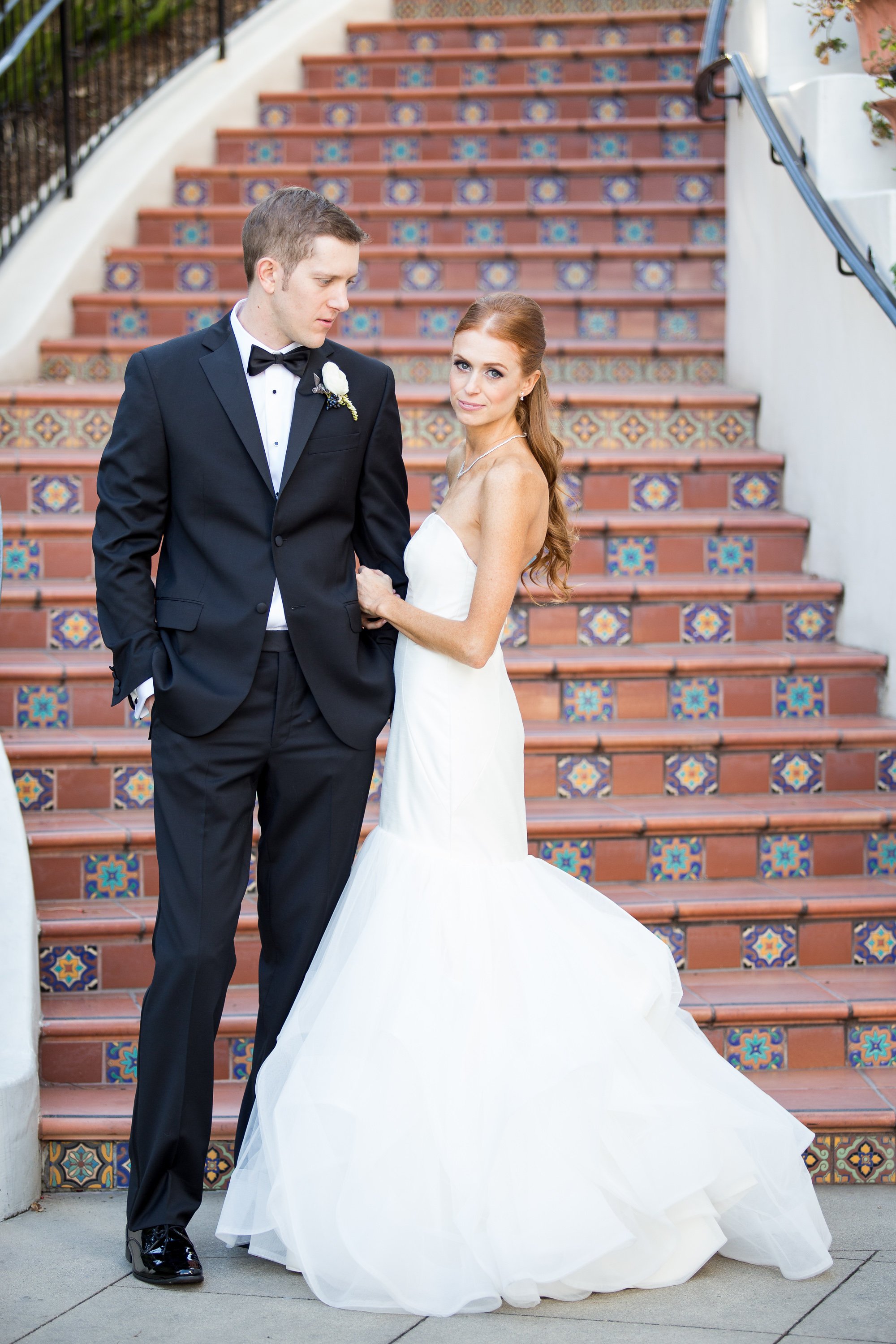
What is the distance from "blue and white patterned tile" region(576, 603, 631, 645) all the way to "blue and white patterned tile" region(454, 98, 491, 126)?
325 centimetres

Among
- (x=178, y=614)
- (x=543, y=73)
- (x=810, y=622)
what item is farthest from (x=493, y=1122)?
(x=543, y=73)

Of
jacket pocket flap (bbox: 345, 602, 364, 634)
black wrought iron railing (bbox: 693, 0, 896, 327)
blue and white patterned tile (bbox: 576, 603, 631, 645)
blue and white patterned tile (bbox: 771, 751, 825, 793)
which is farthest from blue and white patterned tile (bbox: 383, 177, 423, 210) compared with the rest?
jacket pocket flap (bbox: 345, 602, 364, 634)

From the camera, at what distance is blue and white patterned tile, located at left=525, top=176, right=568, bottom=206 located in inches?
248

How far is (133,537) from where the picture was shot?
2.60 metres

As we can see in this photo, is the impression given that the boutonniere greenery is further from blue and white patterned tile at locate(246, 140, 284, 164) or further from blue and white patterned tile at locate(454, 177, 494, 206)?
blue and white patterned tile at locate(246, 140, 284, 164)

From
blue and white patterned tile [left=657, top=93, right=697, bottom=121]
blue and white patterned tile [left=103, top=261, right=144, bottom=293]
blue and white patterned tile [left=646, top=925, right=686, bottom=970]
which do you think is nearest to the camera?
blue and white patterned tile [left=646, top=925, right=686, bottom=970]

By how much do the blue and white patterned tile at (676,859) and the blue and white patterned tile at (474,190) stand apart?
353cm

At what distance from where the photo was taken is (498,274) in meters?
5.96

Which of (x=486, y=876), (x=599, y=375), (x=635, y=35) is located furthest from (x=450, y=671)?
(x=635, y=35)

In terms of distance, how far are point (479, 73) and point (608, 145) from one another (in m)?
0.87

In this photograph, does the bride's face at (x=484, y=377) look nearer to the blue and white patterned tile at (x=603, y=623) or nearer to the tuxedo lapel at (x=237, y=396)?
the tuxedo lapel at (x=237, y=396)

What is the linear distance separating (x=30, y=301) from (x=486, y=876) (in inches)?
147

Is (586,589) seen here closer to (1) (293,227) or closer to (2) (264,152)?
(1) (293,227)

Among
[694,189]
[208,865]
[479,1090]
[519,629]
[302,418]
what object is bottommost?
[479,1090]
